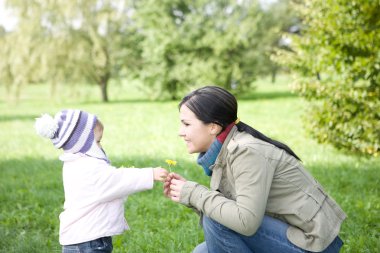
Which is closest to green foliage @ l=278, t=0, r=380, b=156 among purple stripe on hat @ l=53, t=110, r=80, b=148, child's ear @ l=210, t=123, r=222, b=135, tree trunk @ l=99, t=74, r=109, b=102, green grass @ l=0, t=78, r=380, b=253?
green grass @ l=0, t=78, r=380, b=253

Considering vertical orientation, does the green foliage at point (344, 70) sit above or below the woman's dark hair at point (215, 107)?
below

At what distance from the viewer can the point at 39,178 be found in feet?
20.7

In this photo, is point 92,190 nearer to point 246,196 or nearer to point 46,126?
point 46,126

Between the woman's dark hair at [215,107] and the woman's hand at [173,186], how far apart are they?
385 millimetres

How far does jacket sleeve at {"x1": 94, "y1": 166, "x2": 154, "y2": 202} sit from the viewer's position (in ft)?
8.77

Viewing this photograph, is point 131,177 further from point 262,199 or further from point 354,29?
point 354,29

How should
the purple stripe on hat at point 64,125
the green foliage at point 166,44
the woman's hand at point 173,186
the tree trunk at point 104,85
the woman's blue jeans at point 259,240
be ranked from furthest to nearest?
the tree trunk at point 104,85
the green foliage at point 166,44
the purple stripe on hat at point 64,125
the woman's hand at point 173,186
the woman's blue jeans at point 259,240

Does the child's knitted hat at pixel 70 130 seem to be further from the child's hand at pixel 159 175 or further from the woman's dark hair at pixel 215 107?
the woman's dark hair at pixel 215 107

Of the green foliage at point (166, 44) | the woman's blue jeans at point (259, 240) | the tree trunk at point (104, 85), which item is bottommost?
the tree trunk at point (104, 85)

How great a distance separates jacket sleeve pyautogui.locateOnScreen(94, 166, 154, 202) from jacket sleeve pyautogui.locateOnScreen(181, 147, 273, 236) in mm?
500

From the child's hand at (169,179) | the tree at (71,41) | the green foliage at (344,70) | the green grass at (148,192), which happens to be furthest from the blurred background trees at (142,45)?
the child's hand at (169,179)

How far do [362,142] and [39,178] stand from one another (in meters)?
4.80

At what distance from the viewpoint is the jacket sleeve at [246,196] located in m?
2.26

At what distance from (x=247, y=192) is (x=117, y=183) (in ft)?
2.73
